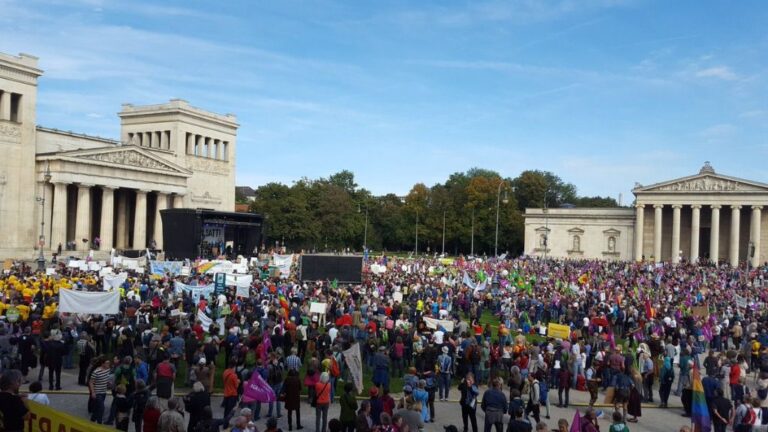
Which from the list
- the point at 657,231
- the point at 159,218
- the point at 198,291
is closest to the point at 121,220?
the point at 159,218

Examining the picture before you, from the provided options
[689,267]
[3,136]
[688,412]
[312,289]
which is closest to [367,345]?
[688,412]

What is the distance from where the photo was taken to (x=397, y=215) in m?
111

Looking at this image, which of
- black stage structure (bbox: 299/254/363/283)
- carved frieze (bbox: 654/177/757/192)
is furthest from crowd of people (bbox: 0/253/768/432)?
carved frieze (bbox: 654/177/757/192)

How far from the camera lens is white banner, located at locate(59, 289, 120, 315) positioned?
2020 centimetres

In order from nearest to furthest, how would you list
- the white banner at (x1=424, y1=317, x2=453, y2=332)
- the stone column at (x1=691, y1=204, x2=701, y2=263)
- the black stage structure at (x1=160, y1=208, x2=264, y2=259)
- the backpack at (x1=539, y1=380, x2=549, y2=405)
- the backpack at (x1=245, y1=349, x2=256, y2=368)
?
the backpack at (x1=245, y1=349, x2=256, y2=368), the backpack at (x1=539, y1=380, x2=549, y2=405), the white banner at (x1=424, y1=317, x2=453, y2=332), the black stage structure at (x1=160, y1=208, x2=264, y2=259), the stone column at (x1=691, y1=204, x2=701, y2=263)

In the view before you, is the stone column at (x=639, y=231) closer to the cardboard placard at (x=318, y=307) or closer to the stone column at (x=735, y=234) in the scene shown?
the stone column at (x=735, y=234)

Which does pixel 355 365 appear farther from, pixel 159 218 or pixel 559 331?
pixel 159 218

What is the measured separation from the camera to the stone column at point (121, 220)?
71062mm

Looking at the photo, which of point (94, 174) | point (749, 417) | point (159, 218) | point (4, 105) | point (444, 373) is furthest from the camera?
point (159, 218)

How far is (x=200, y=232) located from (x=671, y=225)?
57.5 m

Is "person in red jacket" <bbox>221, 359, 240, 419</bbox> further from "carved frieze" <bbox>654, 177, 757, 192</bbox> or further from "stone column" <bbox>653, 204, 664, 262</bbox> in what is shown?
"carved frieze" <bbox>654, 177, 757, 192</bbox>

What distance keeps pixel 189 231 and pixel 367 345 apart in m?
36.3

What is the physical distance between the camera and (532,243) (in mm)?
88312

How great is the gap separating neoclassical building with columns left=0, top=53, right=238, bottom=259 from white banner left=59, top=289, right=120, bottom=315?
32.1 meters
